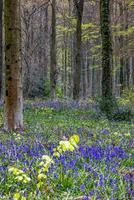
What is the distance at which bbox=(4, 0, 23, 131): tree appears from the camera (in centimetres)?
1106

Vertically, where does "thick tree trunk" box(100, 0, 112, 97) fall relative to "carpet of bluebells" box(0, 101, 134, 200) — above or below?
above

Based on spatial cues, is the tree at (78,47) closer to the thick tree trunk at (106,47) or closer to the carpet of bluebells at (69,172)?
the thick tree trunk at (106,47)

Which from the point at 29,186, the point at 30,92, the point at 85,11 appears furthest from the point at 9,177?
the point at 85,11

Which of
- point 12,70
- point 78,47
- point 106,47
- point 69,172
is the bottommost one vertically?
point 69,172

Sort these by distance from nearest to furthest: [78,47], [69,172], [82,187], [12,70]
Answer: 1. [82,187]
2. [69,172]
3. [12,70]
4. [78,47]

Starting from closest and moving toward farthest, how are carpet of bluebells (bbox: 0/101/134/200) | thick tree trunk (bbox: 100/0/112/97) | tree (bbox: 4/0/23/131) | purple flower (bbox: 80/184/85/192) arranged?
carpet of bluebells (bbox: 0/101/134/200) → purple flower (bbox: 80/184/85/192) → tree (bbox: 4/0/23/131) → thick tree trunk (bbox: 100/0/112/97)

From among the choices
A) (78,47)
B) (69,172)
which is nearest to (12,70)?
(69,172)

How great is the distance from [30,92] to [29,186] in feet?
90.5

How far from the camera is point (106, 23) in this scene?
16.9m

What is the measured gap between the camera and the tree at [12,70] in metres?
11.1

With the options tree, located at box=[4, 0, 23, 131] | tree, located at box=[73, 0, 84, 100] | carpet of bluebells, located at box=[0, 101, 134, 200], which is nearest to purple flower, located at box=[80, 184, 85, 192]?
carpet of bluebells, located at box=[0, 101, 134, 200]

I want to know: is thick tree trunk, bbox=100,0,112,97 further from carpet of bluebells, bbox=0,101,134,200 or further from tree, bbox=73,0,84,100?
carpet of bluebells, bbox=0,101,134,200

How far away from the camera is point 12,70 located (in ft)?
36.3

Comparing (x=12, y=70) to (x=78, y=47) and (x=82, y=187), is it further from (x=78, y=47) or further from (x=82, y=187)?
(x=78, y=47)
